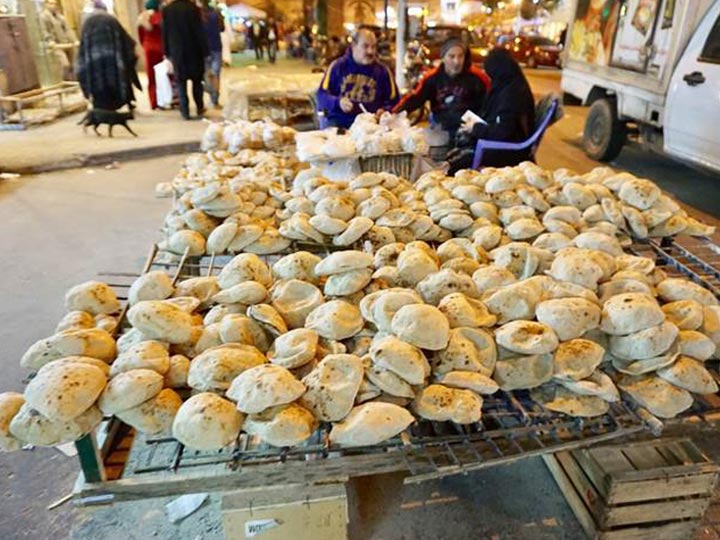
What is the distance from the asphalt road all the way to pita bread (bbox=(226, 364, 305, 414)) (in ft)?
18.3

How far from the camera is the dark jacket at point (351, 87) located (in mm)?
5105

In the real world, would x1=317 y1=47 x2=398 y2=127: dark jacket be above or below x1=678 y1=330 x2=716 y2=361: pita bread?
above

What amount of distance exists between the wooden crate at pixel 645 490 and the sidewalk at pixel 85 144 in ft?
23.4

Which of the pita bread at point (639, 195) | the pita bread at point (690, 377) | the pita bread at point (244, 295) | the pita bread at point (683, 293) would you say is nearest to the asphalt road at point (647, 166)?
the pita bread at point (639, 195)

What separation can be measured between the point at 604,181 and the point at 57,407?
264 centimetres

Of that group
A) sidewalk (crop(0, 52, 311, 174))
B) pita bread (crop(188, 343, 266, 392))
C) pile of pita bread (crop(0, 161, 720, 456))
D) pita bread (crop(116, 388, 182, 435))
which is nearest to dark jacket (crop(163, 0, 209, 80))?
sidewalk (crop(0, 52, 311, 174))

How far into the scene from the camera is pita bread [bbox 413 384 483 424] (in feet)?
4.72

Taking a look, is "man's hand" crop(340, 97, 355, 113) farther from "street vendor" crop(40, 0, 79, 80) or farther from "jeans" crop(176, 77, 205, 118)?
"street vendor" crop(40, 0, 79, 80)

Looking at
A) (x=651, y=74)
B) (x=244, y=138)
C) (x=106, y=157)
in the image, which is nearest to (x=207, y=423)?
(x=244, y=138)

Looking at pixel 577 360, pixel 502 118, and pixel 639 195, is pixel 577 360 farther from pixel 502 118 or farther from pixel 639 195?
pixel 502 118

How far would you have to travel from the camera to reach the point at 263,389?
1373mm

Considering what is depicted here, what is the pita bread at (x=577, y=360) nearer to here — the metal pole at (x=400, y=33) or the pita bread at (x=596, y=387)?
the pita bread at (x=596, y=387)

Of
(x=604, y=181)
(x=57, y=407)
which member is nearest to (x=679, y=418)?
(x=604, y=181)

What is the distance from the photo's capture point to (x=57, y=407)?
1319 millimetres
